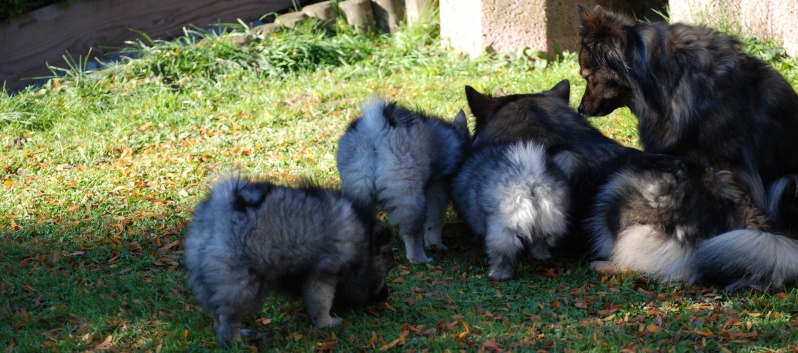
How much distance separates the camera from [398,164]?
217 inches

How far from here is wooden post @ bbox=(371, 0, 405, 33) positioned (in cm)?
1156

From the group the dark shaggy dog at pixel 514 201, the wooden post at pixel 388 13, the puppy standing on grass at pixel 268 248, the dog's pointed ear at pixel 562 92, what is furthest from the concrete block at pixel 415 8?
the puppy standing on grass at pixel 268 248

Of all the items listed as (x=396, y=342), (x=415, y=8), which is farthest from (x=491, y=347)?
(x=415, y=8)

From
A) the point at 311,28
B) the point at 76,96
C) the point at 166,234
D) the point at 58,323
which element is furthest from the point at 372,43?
the point at 58,323

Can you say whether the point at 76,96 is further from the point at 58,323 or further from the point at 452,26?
the point at 58,323

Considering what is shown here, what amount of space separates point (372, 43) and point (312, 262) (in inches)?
280

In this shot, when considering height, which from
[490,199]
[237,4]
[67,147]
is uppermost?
[237,4]

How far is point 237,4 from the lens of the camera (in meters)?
11.4

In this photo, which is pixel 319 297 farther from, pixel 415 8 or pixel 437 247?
pixel 415 8

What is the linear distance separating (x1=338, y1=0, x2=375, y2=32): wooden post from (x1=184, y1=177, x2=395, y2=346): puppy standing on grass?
23.0 ft

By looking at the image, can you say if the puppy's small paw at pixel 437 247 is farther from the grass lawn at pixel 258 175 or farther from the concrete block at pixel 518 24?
the concrete block at pixel 518 24

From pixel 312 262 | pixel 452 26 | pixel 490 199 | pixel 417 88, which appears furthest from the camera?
pixel 452 26

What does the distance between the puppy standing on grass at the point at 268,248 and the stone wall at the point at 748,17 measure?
608cm

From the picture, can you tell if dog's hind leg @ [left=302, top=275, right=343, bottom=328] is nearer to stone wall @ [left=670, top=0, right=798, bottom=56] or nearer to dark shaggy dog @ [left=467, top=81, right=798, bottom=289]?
dark shaggy dog @ [left=467, top=81, right=798, bottom=289]
